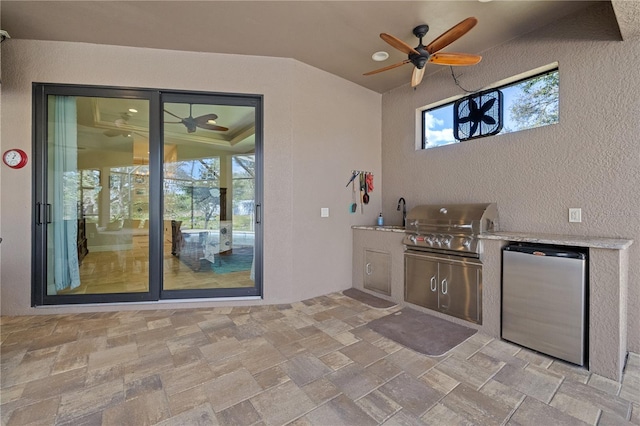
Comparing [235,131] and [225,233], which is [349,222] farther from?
[235,131]

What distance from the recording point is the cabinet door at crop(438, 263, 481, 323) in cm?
265

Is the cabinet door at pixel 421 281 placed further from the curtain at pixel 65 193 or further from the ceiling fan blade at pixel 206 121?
the curtain at pixel 65 193

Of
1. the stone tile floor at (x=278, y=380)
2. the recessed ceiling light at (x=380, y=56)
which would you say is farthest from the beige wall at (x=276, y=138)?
the stone tile floor at (x=278, y=380)

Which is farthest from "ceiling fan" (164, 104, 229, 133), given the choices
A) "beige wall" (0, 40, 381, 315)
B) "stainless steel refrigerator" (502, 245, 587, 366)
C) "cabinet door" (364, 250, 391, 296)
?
"stainless steel refrigerator" (502, 245, 587, 366)

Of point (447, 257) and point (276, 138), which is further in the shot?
point (276, 138)

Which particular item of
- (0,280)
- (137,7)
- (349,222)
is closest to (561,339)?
(349,222)

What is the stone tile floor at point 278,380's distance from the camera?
1.55m

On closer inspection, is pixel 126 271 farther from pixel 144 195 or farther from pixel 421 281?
pixel 421 281

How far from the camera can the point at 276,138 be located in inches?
130

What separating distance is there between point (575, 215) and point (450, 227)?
104cm

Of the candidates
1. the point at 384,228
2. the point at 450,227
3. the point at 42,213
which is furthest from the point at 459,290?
the point at 42,213

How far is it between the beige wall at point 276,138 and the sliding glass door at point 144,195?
0.14 metres

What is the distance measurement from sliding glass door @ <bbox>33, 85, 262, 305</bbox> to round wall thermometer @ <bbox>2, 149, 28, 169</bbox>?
0.37 ft

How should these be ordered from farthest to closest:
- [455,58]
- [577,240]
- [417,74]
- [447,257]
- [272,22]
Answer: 1. [447,257]
2. [417,74]
3. [272,22]
4. [455,58]
5. [577,240]
